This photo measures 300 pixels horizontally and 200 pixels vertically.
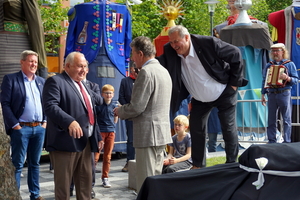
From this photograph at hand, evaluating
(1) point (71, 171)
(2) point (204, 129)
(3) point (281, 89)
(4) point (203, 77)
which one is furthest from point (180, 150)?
(3) point (281, 89)

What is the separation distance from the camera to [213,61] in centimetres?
621

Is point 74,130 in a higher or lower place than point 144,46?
lower

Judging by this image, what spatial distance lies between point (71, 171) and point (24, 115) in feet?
4.28

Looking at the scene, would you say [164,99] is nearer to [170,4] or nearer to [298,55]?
[298,55]

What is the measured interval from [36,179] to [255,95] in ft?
20.9

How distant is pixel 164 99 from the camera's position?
536 cm

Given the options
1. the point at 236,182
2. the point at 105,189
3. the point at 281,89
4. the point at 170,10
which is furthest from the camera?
the point at 170,10

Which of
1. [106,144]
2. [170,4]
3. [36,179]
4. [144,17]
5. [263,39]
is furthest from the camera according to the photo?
[144,17]

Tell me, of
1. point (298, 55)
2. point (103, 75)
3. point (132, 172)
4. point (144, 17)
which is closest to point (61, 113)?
point (132, 172)

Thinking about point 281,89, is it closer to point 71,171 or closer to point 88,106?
point 88,106

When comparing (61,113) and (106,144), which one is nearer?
(61,113)

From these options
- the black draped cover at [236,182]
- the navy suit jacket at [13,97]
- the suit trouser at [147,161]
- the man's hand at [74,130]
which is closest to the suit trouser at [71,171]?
the man's hand at [74,130]

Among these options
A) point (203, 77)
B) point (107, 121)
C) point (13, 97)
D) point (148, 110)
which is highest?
point (203, 77)

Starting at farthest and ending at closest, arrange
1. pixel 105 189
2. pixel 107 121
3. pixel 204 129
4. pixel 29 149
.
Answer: pixel 107 121
pixel 105 189
pixel 29 149
pixel 204 129
